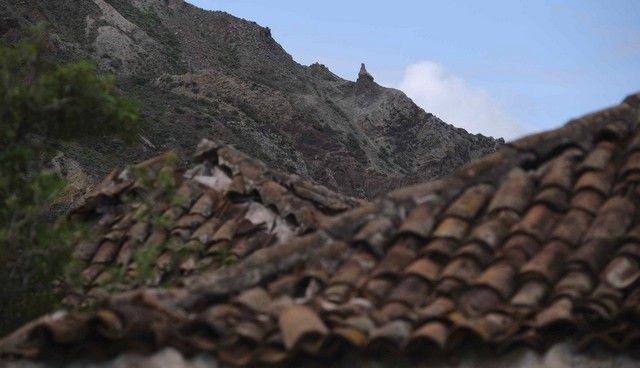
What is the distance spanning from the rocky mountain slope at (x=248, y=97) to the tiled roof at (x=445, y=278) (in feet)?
159

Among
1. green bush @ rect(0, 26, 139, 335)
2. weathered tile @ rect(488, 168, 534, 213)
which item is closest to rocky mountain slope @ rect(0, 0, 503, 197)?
green bush @ rect(0, 26, 139, 335)

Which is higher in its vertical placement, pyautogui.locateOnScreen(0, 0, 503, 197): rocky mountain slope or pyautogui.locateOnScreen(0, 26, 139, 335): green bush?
pyautogui.locateOnScreen(0, 0, 503, 197): rocky mountain slope

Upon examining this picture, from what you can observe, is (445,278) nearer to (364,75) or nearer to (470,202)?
(470,202)

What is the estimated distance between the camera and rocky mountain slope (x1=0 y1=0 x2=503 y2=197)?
67.8 meters

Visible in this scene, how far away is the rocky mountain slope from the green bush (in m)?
45.6

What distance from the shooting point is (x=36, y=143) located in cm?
904

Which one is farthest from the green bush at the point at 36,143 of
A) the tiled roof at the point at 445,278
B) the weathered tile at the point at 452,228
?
the weathered tile at the point at 452,228

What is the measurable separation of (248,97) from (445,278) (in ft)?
239

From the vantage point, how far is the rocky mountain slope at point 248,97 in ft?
222

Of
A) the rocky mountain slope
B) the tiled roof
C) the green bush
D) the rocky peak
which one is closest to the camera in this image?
the tiled roof

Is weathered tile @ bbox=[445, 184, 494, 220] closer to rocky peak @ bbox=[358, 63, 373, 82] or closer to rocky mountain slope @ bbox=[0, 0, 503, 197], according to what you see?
rocky mountain slope @ bbox=[0, 0, 503, 197]

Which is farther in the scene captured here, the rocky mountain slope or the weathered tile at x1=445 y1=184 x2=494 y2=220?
the rocky mountain slope

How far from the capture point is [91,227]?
10281 millimetres

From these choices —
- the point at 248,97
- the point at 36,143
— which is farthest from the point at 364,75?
the point at 36,143
